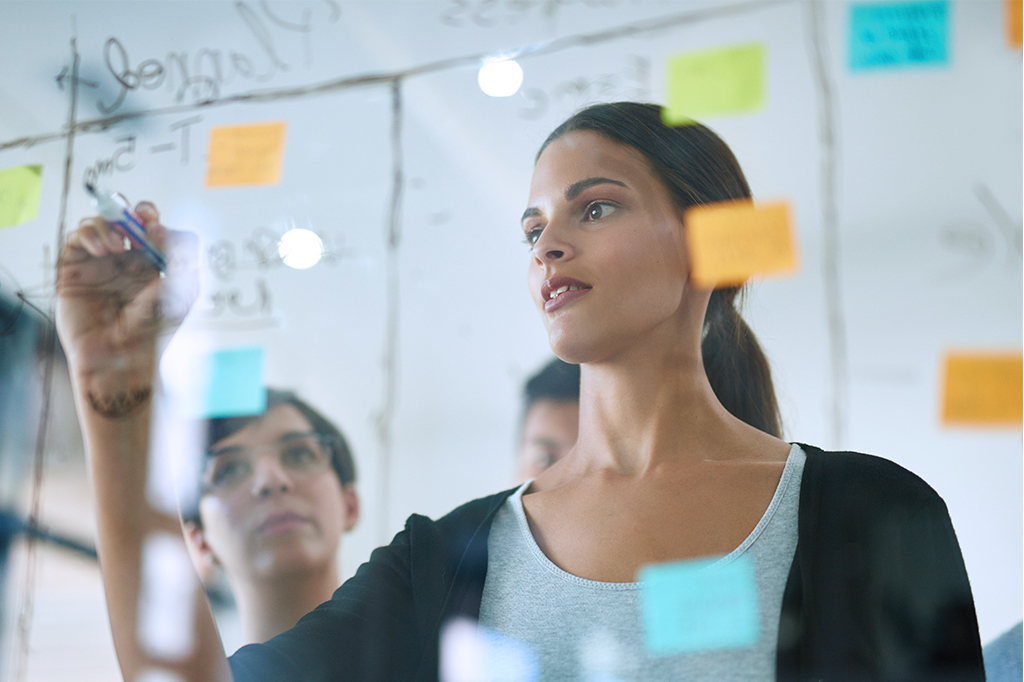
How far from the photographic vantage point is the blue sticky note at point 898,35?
962 millimetres

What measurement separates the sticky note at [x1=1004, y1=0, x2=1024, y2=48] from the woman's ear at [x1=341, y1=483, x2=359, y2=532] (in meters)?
1.02

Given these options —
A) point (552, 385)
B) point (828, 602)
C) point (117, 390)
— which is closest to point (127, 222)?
point (117, 390)

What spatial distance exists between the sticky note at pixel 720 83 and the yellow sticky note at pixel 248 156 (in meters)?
0.55

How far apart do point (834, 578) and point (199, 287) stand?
0.87 metres

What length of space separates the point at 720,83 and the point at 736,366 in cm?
37

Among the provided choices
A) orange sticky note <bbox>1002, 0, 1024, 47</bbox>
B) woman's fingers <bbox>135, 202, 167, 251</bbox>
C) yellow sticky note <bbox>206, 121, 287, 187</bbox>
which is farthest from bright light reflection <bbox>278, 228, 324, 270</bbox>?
orange sticky note <bbox>1002, 0, 1024, 47</bbox>

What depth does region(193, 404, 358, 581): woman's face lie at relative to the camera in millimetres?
979

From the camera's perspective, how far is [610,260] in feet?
2.68

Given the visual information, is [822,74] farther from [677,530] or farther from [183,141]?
[183,141]

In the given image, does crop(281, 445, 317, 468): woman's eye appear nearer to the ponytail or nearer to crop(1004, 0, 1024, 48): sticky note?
the ponytail

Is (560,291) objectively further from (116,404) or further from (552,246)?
(116,404)

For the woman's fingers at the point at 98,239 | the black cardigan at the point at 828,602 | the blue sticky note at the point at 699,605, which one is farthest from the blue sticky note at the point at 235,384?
the blue sticky note at the point at 699,605

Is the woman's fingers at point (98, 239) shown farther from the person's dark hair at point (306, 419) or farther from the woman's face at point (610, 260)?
the woman's face at point (610, 260)

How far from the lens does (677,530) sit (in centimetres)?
75
